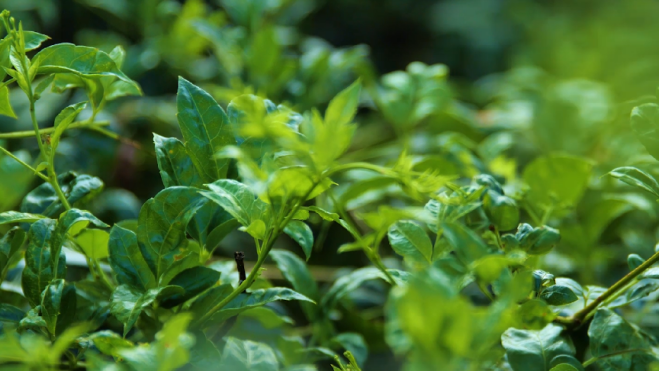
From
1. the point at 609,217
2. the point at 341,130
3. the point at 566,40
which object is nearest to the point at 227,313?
the point at 341,130

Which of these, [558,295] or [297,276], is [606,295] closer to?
[558,295]

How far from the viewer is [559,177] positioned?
66cm

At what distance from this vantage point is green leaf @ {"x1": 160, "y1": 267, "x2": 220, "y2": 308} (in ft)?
1.57

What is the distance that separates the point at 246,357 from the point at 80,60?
273 millimetres

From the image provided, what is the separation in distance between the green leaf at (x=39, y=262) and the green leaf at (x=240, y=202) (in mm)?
142

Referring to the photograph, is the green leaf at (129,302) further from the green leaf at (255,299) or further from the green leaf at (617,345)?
the green leaf at (617,345)

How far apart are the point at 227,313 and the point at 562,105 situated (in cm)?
73

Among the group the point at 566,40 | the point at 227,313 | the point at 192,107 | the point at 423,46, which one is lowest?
the point at 423,46

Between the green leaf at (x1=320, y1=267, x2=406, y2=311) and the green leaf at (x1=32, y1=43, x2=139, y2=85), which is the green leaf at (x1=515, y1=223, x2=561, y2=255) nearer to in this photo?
the green leaf at (x1=320, y1=267, x2=406, y2=311)

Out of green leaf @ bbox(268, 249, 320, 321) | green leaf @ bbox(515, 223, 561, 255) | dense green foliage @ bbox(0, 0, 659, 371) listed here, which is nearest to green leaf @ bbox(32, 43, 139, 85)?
dense green foliage @ bbox(0, 0, 659, 371)

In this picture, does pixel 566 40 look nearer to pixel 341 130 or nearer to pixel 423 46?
pixel 423 46

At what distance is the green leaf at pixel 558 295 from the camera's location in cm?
46

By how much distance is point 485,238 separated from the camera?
54cm

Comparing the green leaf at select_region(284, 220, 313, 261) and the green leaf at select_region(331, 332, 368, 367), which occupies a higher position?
the green leaf at select_region(284, 220, 313, 261)
